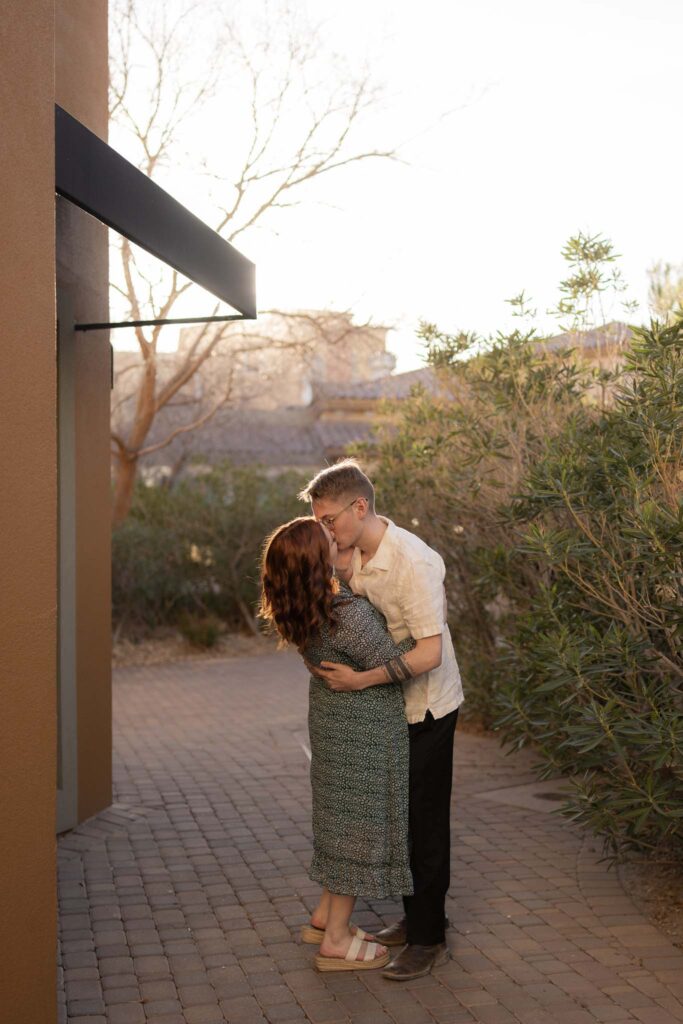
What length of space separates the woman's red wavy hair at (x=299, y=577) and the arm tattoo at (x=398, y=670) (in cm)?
26

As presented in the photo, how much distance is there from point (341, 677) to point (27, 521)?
133 cm

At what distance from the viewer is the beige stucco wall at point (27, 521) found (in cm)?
302

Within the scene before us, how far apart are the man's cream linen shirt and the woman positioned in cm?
6

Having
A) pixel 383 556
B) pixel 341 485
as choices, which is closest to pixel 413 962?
pixel 383 556

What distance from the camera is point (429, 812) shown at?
13.7 feet

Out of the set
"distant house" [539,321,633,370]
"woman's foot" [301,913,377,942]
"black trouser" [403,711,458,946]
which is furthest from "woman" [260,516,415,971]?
"distant house" [539,321,633,370]

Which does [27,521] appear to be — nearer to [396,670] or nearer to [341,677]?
[341,677]

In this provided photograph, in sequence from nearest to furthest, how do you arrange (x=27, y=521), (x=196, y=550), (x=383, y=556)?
(x=27, y=521) → (x=383, y=556) → (x=196, y=550)

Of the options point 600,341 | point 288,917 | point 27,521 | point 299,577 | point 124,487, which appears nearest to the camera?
point 27,521

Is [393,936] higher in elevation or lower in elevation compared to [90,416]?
lower

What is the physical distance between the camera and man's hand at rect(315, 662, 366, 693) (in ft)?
12.9

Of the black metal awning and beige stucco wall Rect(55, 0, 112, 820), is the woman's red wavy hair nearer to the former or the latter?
the black metal awning

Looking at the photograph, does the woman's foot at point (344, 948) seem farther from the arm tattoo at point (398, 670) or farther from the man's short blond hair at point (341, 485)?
the man's short blond hair at point (341, 485)

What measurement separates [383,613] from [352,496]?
454 millimetres
